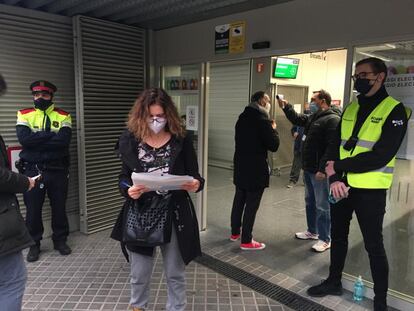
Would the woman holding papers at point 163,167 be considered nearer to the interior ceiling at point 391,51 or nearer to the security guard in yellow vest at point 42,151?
the security guard in yellow vest at point 42,151

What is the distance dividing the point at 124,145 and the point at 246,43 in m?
1.96

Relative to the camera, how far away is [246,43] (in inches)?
141

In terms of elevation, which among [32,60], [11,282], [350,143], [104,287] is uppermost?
[32,60]

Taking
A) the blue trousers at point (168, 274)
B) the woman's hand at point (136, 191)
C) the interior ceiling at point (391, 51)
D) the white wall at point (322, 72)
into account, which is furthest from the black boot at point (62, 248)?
the white wall at point (322, 72)

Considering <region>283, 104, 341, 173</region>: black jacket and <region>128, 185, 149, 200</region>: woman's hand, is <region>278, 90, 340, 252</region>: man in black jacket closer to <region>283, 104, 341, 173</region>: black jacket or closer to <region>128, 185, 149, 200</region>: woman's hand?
<region>283, 104, 341, 173</region>: black jacket

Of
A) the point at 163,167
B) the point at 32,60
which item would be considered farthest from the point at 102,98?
the point at 163,167

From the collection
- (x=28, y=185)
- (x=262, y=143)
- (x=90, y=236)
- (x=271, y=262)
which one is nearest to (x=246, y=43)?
(x=262, y=143)

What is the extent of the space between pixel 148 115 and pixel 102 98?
2.31m

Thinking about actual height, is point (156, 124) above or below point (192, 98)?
below

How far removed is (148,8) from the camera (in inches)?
151

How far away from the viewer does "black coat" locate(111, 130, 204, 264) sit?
2195 mm

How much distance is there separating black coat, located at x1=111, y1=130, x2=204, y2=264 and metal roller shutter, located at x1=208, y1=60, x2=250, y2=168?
641 centimetres

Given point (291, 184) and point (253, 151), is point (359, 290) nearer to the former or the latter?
point (253, 151)

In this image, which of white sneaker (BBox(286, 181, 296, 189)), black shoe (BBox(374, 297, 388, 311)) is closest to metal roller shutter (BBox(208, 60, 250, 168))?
white sneaker (BBox(286, 181, 296, 189))
